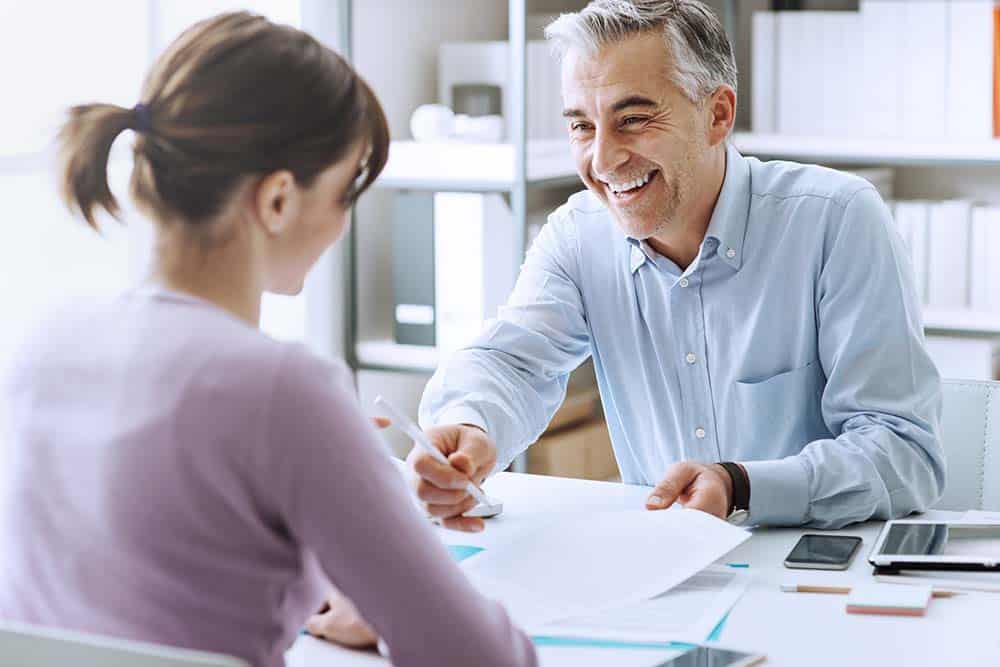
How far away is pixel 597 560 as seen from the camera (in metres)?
1.33

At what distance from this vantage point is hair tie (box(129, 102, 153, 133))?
0.94m

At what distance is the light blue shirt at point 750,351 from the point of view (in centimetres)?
163

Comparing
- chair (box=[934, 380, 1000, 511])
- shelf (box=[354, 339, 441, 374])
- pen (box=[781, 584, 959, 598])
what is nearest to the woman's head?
pen (box=[781, 584, 959, 598])

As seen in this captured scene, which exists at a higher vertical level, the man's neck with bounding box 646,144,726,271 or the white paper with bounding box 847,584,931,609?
the man's neck with bounding box 646,144,726,271

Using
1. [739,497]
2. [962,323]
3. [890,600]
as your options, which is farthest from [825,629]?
[962,323]

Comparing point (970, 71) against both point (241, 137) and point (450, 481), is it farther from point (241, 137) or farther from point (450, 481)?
point (241, 137)

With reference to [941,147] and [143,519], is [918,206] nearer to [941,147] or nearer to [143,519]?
[941,147]

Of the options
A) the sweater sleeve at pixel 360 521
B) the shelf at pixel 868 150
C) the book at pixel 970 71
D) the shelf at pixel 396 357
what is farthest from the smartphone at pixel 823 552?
the book at pixel 970 71

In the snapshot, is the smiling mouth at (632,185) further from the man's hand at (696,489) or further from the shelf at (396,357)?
the shelf at (396,357)

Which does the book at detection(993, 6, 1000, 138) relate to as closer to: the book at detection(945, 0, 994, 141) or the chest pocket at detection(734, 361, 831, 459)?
the book at detection(945, 0, 994, 141)

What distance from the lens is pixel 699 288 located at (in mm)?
1916

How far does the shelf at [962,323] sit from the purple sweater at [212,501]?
231 cm

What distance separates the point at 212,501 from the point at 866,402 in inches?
42.0

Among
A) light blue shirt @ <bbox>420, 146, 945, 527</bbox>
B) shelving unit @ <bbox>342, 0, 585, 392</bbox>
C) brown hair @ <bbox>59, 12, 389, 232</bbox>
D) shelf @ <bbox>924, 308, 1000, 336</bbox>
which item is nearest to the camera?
brown hair @ <bbox>59, 12, 389, 232</bbox>
